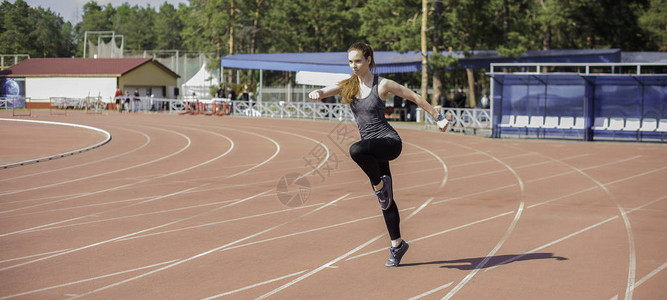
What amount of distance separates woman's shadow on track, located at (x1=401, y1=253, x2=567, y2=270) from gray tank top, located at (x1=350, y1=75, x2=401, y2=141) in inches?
51.5

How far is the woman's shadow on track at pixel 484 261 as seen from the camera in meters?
6.60

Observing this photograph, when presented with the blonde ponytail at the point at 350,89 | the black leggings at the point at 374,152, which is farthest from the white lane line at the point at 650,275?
the blonde ponytail at the point at 350,89

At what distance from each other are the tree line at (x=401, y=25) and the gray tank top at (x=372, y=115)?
31166 millimetres

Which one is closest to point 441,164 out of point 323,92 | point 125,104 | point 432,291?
point 323,92

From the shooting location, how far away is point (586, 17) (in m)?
46.8

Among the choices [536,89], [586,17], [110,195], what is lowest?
[110,195]

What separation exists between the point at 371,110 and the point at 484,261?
190 centimetres

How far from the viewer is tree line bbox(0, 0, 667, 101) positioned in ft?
126

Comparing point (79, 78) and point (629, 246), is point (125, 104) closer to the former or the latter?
point (79, 78)

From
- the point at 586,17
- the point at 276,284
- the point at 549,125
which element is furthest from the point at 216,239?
the point at 586,17

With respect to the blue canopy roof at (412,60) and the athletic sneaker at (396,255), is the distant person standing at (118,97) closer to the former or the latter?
the blue canopy roof at (412,60)

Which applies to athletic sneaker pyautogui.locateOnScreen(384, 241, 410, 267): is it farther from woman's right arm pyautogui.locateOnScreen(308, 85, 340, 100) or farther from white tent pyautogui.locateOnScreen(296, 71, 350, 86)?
white tent pyautogui.locateOnScreen(296, 71, 350, 86)

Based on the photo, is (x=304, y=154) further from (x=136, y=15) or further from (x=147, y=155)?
(x=136, y=15)

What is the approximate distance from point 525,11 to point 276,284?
161 ft
